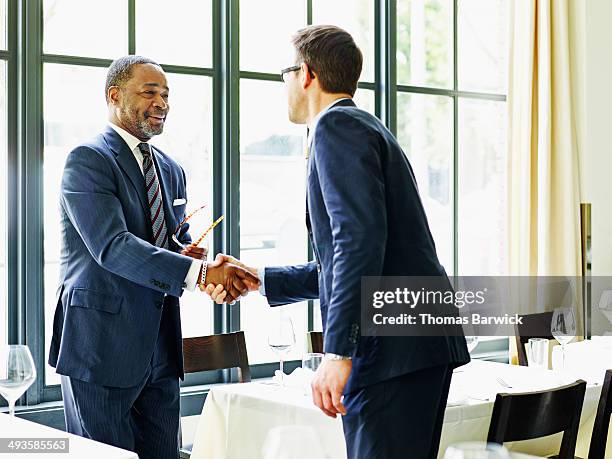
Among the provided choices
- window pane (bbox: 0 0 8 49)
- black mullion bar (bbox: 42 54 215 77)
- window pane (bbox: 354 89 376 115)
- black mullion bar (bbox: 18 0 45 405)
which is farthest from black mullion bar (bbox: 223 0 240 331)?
window pane (bbox: 0 0 8 49)

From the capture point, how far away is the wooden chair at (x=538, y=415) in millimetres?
2227

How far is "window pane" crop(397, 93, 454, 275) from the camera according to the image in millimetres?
5000

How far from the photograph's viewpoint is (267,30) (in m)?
4.45

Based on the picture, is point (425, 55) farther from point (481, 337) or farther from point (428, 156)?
point (481, 337)

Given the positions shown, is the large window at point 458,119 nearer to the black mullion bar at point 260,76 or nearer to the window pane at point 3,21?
the black mullion bar at point 260,76

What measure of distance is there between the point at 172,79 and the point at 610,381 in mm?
2400

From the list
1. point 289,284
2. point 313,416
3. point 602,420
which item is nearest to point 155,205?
point 289,284

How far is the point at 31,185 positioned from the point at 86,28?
76cm

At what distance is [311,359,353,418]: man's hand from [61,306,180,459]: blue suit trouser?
0.91 metres

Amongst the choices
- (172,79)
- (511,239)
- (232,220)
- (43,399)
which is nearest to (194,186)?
(232,220)

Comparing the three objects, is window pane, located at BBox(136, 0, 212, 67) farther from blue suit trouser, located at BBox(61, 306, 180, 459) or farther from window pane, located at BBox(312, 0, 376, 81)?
blue suit trouser, located at BBox(61, 306, 180, 459)

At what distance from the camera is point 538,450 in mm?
2885

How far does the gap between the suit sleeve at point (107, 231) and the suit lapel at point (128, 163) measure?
0.07 meters

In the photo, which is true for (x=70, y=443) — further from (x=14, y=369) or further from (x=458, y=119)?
(x=458, y=119)
